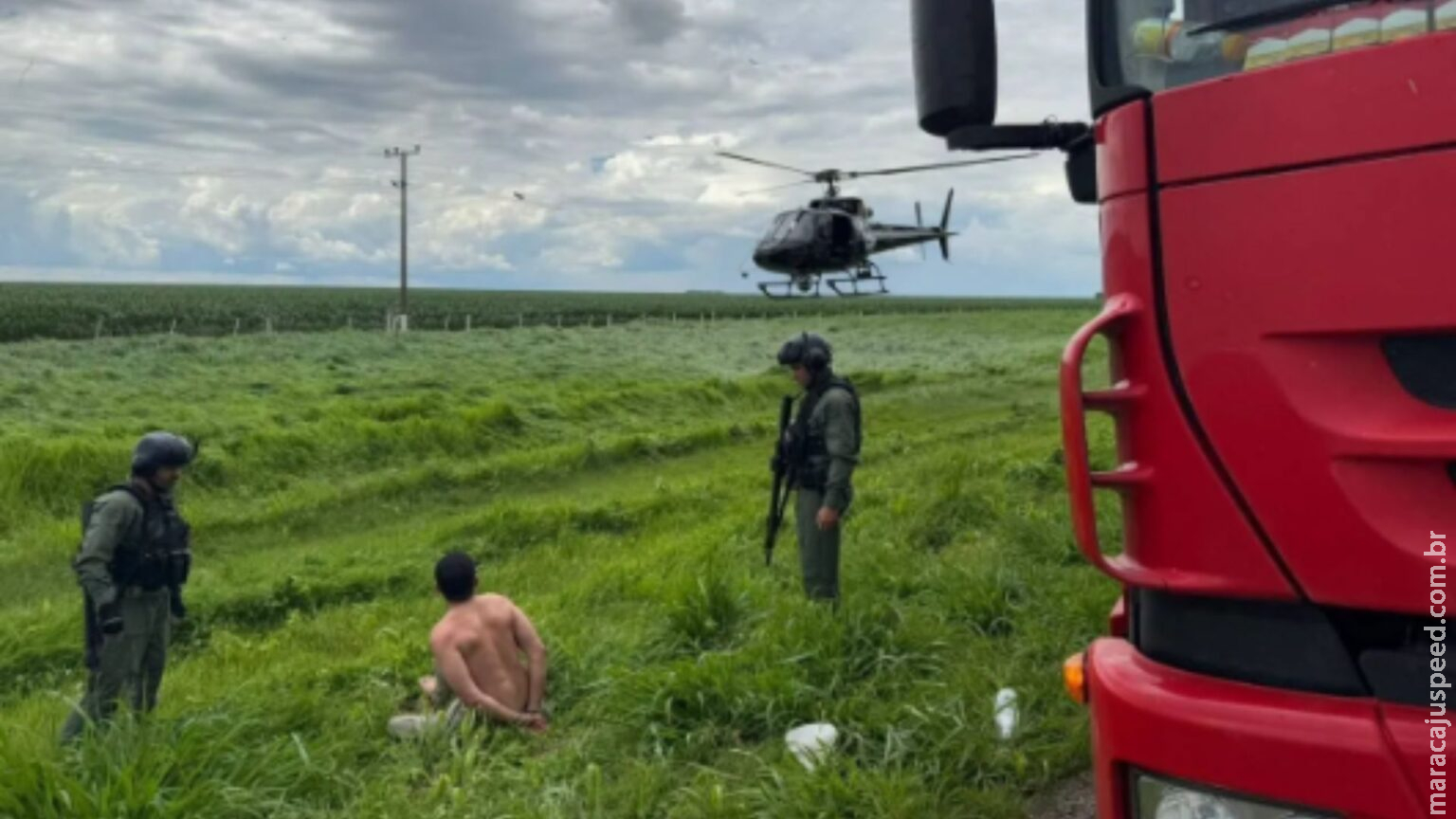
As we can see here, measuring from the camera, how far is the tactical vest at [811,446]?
6.85 meters

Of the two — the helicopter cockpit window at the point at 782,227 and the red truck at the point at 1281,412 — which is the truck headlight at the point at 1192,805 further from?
the helicopter cockpit window at the point at 782,227

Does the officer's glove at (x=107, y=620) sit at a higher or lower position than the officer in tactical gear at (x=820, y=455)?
lower

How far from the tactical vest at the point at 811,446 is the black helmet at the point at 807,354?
0.44 feet

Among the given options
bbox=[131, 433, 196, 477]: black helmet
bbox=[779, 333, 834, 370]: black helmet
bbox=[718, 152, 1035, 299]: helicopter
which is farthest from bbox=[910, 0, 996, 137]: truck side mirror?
bbox=[718, 152, 1035, 299]: helicopter

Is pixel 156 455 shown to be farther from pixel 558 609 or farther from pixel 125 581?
pixel 558 609

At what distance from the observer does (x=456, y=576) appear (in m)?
5.66

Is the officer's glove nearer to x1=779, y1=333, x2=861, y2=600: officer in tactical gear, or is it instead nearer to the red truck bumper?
x1=779, y1=333, x2=861, y2=600: officer in tactical gear

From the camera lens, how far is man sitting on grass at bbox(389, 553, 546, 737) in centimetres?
538

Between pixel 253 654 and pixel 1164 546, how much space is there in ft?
21.9

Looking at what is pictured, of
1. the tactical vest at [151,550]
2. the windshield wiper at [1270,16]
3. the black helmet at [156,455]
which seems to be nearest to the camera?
the windshield wiper at [1270,16]

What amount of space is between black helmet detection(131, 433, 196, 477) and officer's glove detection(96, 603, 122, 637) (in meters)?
0.60

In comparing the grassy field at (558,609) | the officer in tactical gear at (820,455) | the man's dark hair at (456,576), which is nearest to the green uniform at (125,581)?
the grassy field at (558,609)

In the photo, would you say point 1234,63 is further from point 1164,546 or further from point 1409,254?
point 1164,546

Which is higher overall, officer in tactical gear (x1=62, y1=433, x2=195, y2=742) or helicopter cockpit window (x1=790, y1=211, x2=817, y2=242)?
helicopter cockpit window (x1=790, y1=211, x2=817, y2=242)
